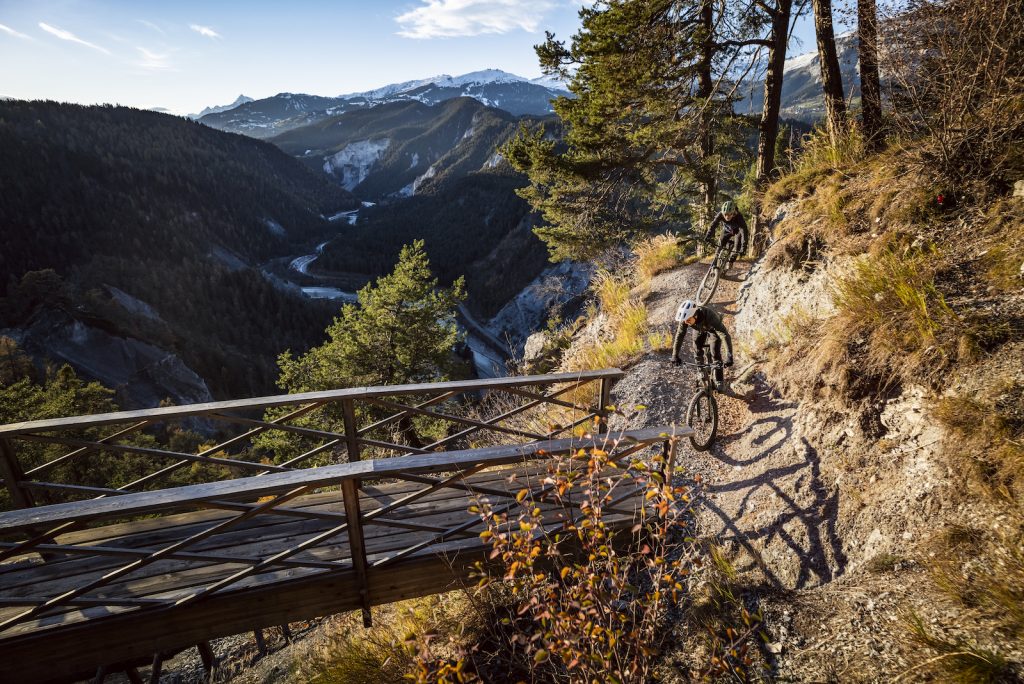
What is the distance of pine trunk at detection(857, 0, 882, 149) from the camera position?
577cm

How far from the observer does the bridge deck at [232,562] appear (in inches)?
108

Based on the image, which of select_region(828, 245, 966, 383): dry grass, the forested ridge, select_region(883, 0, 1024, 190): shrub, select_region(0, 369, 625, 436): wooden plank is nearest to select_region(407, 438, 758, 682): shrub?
select_region(0, 369, 625, 436): wooden plank

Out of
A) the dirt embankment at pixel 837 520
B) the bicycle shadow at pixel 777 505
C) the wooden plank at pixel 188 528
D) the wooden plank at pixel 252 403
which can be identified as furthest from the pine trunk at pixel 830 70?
the wooden plank at pixel 188 528

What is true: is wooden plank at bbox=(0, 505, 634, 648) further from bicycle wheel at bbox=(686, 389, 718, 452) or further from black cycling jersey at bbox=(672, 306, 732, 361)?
black cycling jersey at bbox=(672, 306, 732, 361)

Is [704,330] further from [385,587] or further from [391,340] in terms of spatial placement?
[391,340]

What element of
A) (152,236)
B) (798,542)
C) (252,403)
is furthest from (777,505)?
(152,236)

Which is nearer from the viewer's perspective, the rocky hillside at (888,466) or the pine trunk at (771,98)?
the rocky hillside at (888,466)

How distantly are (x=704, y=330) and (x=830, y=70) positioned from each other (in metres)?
6.33

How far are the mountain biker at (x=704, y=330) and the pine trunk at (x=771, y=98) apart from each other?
18.0 ft

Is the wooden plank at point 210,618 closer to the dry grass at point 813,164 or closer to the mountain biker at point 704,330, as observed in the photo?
the mountain biker at point 704,330

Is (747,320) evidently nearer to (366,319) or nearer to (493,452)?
(493,452)

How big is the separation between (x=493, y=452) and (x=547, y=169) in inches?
449

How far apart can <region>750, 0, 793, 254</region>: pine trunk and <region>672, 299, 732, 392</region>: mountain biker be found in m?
5.48

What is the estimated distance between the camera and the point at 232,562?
132 inches
